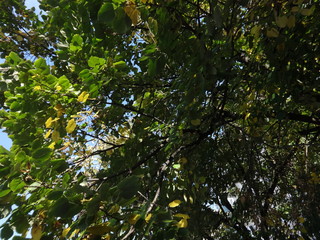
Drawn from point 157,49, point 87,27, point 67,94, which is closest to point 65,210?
point 67,94

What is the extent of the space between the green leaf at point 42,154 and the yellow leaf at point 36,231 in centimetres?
32

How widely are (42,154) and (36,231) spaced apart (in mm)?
368

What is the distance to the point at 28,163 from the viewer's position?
159 centimetres

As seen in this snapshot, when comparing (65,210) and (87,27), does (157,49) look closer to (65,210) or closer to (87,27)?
(87,27)

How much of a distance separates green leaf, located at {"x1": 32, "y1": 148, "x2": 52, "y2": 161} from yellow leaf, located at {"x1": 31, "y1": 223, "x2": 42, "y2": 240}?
32 cm

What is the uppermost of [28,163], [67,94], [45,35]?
[45,35]

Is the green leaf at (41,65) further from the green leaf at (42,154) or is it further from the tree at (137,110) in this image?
the green leaf at (42,154)

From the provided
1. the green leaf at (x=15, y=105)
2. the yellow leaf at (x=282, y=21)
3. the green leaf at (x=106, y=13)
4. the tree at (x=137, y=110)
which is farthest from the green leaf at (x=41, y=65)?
the yellow leaf at (x=282, y=21)

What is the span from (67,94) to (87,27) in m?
0.55

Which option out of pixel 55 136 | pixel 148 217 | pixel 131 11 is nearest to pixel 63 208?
pixel 148 217

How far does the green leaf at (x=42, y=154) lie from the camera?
1.48 meters

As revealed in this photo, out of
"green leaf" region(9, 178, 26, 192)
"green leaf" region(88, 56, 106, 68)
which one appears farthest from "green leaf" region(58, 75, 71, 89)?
"green leaf" region(9, 178, 26, 192)

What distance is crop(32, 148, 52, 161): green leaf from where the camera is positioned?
148cm

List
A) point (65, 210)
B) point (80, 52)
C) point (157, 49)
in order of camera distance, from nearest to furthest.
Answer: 1. point (65, 210)
2. point (157, 49)
3. point (80, 52)
